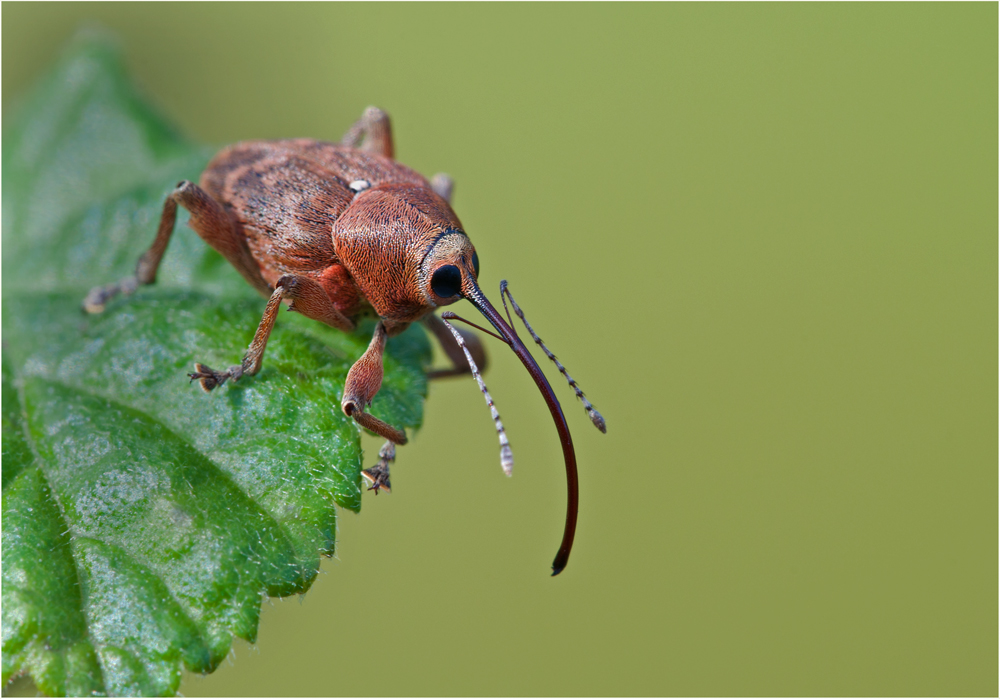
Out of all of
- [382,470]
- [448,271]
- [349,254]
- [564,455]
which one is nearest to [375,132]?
[349,254]

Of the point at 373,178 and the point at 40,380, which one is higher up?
the point at 373,178

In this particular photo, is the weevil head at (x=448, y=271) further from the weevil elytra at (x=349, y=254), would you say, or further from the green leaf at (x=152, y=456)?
the green leaf at (x=152, y=456)

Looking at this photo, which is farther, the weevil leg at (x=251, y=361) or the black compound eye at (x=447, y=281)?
the black compound eye at (x=447, y=281)

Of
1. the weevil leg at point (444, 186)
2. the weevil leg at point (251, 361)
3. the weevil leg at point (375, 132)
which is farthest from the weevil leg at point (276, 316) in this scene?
the weevil leg at point (375, 132)

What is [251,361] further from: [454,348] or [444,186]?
[444,186]

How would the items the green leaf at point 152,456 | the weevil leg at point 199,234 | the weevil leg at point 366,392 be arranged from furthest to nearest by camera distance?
the weevil leg at point 199,234, the weevil leg at point 366,392, the green leaf at point 152,456

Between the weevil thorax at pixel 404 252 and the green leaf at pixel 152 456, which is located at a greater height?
the weevil thorax at pixel 404 252

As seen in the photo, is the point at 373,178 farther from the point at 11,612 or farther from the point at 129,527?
the point at 11,612

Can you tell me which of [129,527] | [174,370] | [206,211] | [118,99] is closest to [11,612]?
[129,527]
